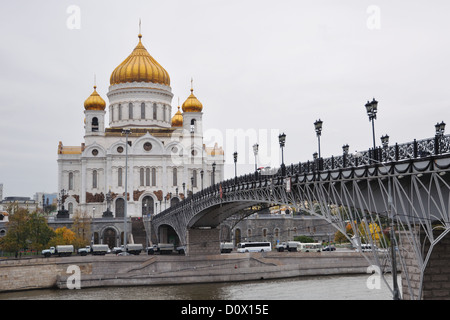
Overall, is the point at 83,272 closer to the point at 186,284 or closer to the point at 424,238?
the point at 186,284

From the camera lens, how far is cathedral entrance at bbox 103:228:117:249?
256 feet

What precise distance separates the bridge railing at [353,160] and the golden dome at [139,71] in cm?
5380

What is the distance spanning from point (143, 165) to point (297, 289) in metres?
50.9

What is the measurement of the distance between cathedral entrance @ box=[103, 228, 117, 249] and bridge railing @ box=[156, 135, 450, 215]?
38.8 m

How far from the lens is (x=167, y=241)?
78.1 m

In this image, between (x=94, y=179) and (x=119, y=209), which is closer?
(x=119, y=209)

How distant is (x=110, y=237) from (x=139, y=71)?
28721mm

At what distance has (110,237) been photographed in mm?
78438

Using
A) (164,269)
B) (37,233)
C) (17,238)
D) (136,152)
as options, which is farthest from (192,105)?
(164,269)

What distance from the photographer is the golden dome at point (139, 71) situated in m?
93.1

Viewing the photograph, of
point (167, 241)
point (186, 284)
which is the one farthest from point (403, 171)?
point (167, 241)

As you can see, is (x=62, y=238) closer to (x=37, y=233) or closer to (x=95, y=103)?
(x=37, y=233)
